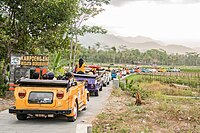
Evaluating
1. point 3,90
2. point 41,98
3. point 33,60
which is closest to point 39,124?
point 41,98

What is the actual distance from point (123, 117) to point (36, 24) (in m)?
7.81

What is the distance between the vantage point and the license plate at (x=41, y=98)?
31.2 ft

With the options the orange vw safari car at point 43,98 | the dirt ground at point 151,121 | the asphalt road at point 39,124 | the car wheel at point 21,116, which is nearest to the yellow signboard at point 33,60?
the asphalt road at point 39,124

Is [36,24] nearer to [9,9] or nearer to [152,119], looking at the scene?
[9,9]

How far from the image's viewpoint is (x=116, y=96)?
19141 millimetres

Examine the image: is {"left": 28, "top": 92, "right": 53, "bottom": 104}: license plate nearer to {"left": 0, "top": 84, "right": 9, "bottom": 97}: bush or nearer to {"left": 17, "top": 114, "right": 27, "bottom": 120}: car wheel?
{"left": 17, "top": 114, "right": 27, "bottom": 120}: car wheel

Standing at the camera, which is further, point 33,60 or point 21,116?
point 33,60

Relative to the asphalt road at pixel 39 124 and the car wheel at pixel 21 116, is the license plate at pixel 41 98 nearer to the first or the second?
the asphalt road at pixel 39 124

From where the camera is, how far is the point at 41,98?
31.3 ft

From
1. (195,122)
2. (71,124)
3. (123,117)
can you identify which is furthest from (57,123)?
(195,122)

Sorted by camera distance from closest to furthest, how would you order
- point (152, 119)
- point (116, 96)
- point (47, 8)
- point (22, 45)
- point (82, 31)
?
A: 1. point (152, 119)
2. point (47, 8)
3. point (22, 45)
4. point (116, 96)
5. point (82, 31)

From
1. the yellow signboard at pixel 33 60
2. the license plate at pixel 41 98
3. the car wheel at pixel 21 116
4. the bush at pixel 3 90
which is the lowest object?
the car wheel at pixel 21 116

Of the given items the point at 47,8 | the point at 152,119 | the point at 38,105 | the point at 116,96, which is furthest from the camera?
the point at 116,96

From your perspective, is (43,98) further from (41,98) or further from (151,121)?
(151,121)
